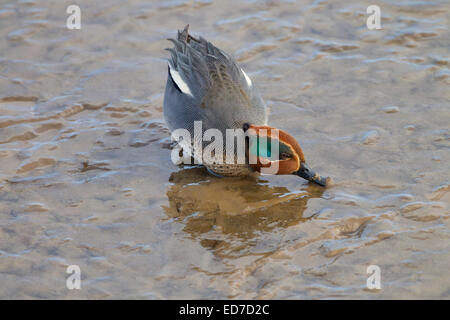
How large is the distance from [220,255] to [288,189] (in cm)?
98

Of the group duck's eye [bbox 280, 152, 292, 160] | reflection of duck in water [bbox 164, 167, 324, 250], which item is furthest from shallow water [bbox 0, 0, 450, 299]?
duck's eye [bbox 280, 152, 292, 160]

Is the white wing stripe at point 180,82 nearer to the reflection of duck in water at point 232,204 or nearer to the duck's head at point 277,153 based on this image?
the duck's head at point 277,153

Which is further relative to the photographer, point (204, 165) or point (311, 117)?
point (311, 117)

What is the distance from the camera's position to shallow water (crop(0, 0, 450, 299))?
3.93 meters

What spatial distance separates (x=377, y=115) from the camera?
5570mm

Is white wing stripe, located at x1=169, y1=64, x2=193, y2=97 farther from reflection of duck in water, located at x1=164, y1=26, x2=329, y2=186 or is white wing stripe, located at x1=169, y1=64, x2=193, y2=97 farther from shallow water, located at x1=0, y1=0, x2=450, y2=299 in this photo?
shallow water, located at x1=0, y1=0, x2=450, y2=299

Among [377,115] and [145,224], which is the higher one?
[377,115]

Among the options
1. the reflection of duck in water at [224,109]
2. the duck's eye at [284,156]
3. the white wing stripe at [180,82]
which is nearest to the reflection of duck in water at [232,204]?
the reflection of duck in water at [224,109]

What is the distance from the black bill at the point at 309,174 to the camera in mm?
4660

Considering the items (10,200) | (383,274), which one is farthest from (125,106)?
(383,274)

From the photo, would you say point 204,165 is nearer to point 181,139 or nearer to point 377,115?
point 181,139

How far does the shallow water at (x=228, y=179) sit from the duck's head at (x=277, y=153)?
0.61 ft

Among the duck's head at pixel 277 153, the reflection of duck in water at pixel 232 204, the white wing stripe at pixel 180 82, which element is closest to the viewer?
the reflection of duck in water at pixel 232 204
